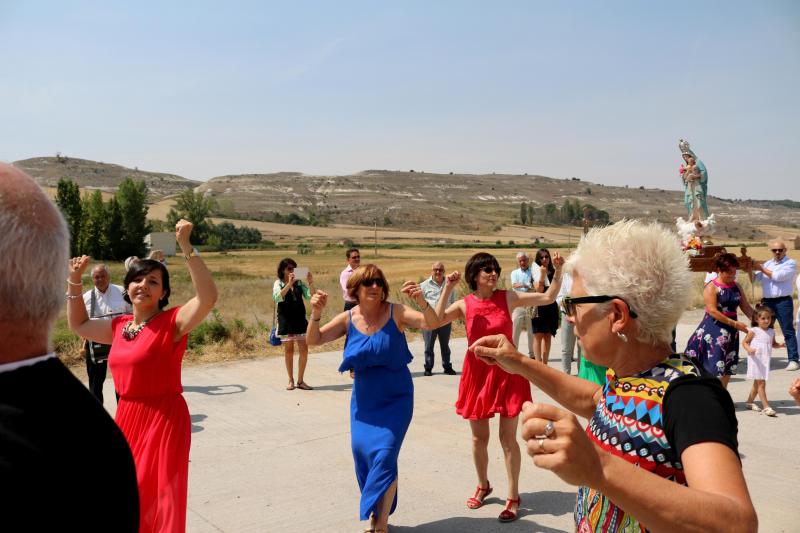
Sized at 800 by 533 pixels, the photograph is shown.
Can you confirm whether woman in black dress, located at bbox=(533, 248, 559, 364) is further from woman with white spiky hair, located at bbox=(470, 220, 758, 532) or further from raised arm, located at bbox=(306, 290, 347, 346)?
woman with white spiky hair, located at bbox=(470, 220, 758, 532)

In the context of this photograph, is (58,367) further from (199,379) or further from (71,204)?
(71,204)

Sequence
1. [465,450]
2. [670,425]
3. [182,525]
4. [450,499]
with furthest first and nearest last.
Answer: [465,450] → [450,499] → [182,525] → [670,425]

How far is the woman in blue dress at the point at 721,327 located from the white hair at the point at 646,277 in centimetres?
686

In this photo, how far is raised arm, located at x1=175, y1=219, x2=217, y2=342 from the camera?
12.4ft

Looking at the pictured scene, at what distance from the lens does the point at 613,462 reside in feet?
4.58

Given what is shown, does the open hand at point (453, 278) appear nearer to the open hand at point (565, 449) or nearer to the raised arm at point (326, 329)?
the raised arm at point (326, 329)

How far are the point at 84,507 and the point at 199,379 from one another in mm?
9277

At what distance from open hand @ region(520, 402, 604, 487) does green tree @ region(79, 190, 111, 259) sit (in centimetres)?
6974

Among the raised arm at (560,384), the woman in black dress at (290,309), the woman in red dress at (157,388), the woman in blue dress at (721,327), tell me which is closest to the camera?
the raised arm at (560,384)

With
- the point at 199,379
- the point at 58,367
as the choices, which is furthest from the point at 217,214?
the point at 58,367

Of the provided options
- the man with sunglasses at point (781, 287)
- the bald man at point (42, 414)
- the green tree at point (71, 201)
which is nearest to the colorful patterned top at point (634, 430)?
the bald man at point (42, 414)

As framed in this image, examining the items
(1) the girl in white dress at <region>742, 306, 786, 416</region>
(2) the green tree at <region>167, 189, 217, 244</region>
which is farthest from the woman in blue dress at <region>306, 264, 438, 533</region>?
(2) the green tree at <region>167, 189, 217, 244</region>

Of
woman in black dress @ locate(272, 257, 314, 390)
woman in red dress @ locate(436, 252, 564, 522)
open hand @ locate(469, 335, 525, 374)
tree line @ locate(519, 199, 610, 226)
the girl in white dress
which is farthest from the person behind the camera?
tree line @ locate(519, 199, 610, 226)

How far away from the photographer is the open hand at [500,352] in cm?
248
